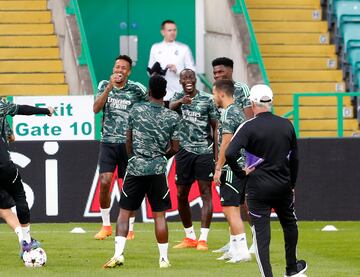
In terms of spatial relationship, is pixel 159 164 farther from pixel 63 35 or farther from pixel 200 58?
pixel 200 58

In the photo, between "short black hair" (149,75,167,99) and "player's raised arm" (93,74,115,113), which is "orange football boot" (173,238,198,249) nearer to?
"player's raised arm" (93,74,115,113)

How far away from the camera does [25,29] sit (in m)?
26.5

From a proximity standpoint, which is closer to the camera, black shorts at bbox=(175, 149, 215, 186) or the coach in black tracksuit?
the coach in black tracksuit

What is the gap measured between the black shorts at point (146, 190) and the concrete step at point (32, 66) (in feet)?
34.3

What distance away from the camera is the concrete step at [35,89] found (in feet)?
84.1

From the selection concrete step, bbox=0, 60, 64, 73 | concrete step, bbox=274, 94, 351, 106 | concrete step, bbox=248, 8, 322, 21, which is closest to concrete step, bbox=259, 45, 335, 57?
concrete step, bbox=248, 8, 322, 21

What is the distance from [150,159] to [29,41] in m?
11.1

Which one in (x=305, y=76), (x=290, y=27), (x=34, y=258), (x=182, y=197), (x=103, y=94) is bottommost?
(x=34, y=258)

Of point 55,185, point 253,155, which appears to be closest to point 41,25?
point 55,185

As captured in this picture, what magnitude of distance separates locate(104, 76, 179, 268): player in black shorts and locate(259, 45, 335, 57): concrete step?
38.1 ft

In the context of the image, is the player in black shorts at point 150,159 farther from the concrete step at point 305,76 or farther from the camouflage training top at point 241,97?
the concrete step at point 305,76

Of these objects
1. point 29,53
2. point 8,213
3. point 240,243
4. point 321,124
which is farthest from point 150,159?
point 29,53

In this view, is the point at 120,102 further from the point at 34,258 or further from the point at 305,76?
the point at 305,76

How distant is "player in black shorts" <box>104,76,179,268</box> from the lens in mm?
15742
